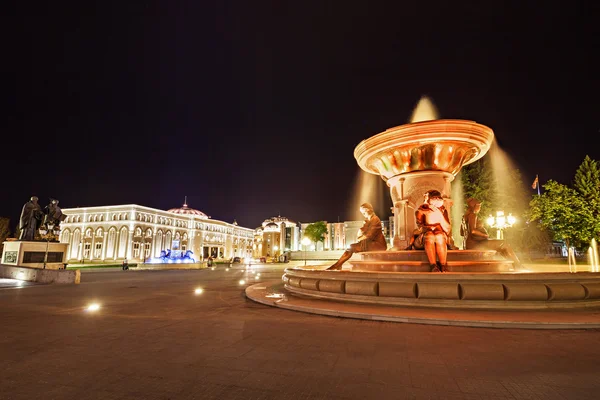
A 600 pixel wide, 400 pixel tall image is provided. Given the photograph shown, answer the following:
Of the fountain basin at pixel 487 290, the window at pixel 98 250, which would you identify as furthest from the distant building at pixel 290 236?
the fountain basin at pixel 487 290

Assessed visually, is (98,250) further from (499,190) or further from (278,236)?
(499,190)

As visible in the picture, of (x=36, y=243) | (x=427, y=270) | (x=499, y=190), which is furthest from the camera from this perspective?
(x=499, y=190)

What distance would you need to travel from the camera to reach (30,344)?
5176 millimetres

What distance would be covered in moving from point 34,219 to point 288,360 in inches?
1057

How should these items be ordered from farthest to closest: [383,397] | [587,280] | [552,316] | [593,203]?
[593,203]
[587,280]
[552,316]
[383,397]

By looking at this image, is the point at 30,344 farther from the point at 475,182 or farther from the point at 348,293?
the point at 475,182

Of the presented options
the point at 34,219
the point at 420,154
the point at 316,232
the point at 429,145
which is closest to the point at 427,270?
the point at 420,154

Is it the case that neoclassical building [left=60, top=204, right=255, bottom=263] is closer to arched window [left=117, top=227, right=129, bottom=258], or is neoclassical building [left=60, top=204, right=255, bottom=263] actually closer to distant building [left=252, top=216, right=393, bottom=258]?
arched window [left=117, top=227, right=129, bottom=258]

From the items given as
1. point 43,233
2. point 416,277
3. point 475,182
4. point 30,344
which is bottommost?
point 30,344

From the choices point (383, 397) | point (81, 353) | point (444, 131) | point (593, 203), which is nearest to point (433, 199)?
point (444, 131)

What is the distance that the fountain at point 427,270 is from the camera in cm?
740

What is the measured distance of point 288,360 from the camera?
4316 mm

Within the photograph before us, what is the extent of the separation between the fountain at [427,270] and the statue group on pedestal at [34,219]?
21.1 m

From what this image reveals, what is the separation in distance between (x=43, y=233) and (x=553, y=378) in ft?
94.1
